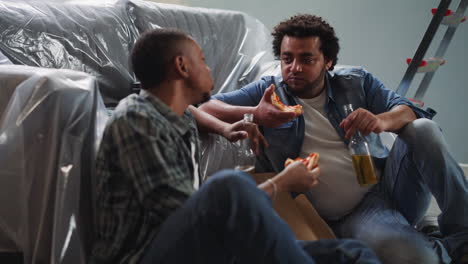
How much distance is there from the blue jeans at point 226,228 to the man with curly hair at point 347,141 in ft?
1.99

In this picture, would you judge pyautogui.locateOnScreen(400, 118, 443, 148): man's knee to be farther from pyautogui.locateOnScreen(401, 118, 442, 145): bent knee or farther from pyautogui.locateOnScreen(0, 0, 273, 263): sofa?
pyautogui.locateOnScreen(0, 0, 273, 263): sofa

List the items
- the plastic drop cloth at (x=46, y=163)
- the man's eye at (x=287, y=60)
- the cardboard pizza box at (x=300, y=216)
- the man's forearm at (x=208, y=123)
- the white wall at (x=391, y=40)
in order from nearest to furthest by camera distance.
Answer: the plastic drop cloth at (x=46, y=163), the cardboard pizza box at (x=300, y=216), the man's forearm at (x=208, y=123), the man's eye at (x=287, y=60), the white wall at (x=391, y=40)

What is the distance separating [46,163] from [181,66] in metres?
0.39

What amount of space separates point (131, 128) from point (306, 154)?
0.82m

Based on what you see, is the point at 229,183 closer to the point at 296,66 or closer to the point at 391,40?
the point at 296,66

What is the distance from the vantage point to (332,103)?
1.64 meters

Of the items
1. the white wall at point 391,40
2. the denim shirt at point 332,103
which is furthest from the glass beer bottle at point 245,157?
the white wall at point 391,40

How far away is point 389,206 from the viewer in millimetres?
1490

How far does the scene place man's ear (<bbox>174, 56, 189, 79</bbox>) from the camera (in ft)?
3.49

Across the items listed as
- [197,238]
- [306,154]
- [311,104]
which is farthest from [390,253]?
[197,238]

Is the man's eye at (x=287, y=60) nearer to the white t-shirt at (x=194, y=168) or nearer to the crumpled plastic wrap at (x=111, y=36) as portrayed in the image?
the crumpled plastic wrap at (x=111, y=36)

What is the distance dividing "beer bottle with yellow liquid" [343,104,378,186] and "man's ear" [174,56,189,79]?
674 mm

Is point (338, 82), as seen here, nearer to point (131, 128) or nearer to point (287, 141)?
point (287, 141)

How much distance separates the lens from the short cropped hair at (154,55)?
3.46ft
